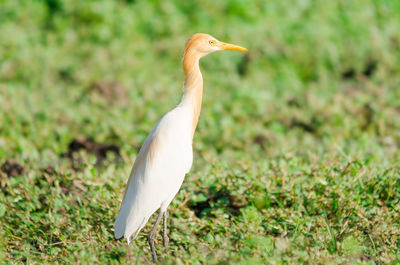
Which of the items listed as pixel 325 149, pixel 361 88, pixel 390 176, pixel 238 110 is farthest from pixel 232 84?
pixel 390 176

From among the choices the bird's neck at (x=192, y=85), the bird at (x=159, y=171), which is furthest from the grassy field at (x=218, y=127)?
the bird's neck at (x=192, y=85)

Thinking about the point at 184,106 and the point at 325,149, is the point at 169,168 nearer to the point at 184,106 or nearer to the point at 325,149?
the point at 184,106

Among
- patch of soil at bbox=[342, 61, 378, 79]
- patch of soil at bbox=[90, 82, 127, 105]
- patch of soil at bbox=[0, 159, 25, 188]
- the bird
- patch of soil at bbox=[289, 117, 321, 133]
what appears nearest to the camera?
the bird

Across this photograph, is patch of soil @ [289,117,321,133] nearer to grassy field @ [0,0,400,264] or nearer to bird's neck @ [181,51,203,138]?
grassy field @ [0,0,400,264]

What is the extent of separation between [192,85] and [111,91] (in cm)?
341

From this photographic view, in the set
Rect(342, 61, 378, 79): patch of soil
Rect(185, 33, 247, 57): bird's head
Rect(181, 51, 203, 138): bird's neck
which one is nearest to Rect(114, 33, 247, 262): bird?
Rect(181, 51, 203, 138): bird's neck

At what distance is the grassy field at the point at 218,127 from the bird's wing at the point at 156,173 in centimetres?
20

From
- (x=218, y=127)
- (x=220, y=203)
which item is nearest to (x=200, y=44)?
→ (x=220, y=203)

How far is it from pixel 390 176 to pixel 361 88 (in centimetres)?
316

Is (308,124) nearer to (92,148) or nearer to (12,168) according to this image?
(92,148)

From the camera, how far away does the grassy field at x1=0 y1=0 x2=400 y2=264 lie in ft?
10.5

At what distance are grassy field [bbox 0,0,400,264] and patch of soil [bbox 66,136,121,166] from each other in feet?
0.05

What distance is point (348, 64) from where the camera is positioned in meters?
7.48

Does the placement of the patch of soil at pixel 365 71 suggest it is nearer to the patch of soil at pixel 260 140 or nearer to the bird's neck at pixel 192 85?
the patch of soil at pixel 260 140
